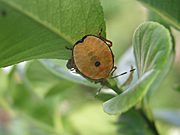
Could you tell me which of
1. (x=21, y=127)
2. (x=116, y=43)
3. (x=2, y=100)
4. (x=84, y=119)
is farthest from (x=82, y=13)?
(x=21, y=127)

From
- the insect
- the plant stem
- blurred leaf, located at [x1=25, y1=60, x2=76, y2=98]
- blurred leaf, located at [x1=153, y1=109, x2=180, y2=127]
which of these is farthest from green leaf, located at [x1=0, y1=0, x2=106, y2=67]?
blurred leaf, located at [x1=153, y1=109, x2=180, y2=127]

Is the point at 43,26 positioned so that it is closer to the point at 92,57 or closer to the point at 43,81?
the point at 92,57

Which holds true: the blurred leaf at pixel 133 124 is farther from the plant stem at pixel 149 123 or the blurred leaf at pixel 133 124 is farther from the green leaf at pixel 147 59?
the green leaf at pixel 147 59

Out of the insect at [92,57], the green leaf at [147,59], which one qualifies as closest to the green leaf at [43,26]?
the insect at [92,57]

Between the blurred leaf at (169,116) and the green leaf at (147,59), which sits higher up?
the green leaf at (147,59)

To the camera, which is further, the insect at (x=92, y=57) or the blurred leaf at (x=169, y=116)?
the blurred leaf at (x=169, y=116)
